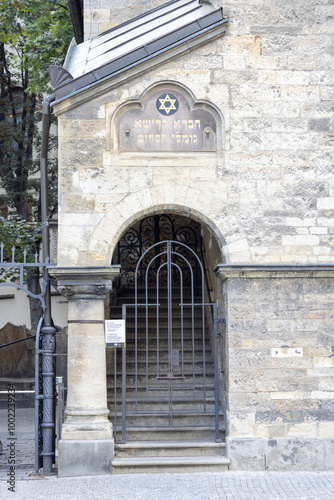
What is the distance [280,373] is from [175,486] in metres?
1.86

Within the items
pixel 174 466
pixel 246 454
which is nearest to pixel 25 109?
pixel 174 466

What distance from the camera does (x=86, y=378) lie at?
8.11 meters

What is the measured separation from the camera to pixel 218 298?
9.73m

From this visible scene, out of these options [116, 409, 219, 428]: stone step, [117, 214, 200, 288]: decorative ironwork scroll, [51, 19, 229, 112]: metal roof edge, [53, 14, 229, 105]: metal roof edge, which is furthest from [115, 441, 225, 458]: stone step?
[53, 14, 229, 105]: metal roof edge

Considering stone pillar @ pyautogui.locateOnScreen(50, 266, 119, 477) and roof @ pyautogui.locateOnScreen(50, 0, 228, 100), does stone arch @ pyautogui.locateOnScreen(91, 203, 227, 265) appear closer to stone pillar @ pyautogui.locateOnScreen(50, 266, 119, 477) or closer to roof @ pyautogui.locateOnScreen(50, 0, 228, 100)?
stone pillar @ pyautogui.locateOnScreen(50, 266, 119, 477)

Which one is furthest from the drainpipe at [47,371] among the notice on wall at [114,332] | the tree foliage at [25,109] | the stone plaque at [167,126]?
the tree foliage at [25,109]

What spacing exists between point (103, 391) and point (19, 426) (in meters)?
5.32

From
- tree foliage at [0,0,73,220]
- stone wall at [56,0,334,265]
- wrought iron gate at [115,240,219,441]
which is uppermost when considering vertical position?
tree foliage at [0,0,73,220]

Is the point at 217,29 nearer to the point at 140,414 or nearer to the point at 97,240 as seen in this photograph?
the point at 97,240

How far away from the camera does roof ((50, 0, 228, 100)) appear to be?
27.8 feet

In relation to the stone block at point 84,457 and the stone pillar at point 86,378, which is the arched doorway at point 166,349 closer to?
the stone pillar at point 86,378

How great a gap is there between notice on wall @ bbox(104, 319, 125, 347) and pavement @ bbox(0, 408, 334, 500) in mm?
1541

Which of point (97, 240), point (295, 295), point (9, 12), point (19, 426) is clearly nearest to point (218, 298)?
point (295, 295)

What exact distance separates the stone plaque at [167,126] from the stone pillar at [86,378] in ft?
5.49
